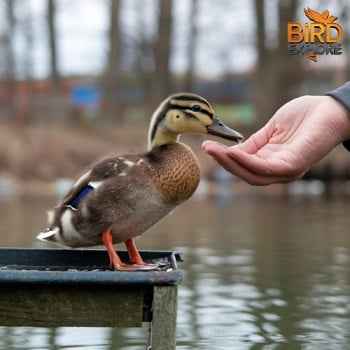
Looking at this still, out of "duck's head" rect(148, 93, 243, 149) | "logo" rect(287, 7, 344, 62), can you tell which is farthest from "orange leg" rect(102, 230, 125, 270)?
"logo" rect(287, 7, 344, 62)

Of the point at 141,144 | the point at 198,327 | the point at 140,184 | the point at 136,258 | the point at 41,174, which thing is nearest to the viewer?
the point at 140,184

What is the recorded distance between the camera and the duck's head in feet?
11.8

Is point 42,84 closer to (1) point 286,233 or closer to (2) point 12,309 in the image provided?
(1) point 286,233

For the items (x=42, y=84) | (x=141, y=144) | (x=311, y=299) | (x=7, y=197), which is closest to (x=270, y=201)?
(x=7, y=197)

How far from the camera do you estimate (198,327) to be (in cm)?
455

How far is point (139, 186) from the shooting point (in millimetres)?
3520

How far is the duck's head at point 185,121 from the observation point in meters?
3.61

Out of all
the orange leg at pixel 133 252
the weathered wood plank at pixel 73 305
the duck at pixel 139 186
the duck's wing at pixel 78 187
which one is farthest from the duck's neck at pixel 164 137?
the weathered wood plank at pixel 73 305

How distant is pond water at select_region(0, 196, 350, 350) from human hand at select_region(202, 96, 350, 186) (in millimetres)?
1161

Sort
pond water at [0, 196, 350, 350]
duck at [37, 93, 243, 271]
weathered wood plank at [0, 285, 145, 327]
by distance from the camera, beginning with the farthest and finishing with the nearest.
Answer: pond water at [0, 196, 350, 350] → duck at [37, 93, 243, 271] → weathered wood plank at [0, 285, 145, 327]

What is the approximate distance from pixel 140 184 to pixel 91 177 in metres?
0.28

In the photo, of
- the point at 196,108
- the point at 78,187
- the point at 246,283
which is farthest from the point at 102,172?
the point at 246,283

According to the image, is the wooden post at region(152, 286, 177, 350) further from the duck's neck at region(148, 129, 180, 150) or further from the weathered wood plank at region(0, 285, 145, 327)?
the duck's neck at region(148, 129, 180, 150)

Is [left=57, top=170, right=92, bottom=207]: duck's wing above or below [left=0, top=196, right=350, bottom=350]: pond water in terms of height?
above
